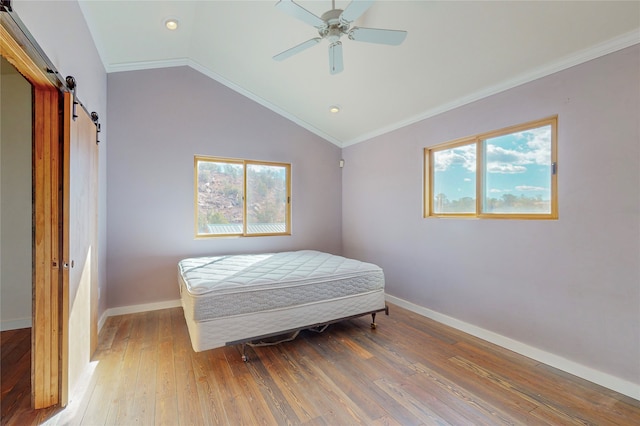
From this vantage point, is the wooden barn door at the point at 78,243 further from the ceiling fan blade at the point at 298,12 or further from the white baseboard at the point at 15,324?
the ceiling fan blade at the point at 298,12

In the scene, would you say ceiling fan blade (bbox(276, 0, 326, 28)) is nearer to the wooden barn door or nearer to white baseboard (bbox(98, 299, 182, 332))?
the wooden barn door

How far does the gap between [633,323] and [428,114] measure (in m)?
2.57

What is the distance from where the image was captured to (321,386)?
2.11 m

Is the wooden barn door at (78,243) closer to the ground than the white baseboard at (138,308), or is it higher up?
higher up

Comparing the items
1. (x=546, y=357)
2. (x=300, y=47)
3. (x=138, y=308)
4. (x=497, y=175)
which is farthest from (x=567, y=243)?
(x=138, y=308)

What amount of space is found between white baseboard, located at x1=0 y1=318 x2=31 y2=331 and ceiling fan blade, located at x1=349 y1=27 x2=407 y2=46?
4144mm

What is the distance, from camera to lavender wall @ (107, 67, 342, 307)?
138 inches

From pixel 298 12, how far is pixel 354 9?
15.1 inches

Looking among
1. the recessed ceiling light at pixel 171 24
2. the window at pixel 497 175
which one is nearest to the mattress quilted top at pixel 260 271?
the window at pixel 497 175

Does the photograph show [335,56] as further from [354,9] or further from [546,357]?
[546,357]

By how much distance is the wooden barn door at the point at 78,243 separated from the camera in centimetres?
187

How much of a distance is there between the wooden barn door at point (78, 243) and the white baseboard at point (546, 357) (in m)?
3.33

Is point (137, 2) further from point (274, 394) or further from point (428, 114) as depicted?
point (274, 394)

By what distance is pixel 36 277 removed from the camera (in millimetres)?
1779
